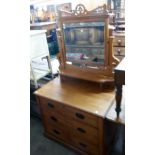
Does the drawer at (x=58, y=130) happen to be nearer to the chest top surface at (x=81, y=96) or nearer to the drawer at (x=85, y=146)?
the drawer at (x=85, y=146)

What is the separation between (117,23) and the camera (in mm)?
2035

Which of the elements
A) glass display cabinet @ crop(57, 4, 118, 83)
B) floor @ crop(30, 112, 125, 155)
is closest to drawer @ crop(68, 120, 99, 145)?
floor @ crop(30, 112, 125, 155)

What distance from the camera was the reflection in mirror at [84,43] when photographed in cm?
133

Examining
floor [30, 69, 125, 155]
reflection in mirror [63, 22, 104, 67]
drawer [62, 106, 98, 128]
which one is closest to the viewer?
drawer [62, 106, 98, 128]

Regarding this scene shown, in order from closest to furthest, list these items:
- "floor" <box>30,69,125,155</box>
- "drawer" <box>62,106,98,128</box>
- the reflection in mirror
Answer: "drawer" <box>62,106,98,128</box> → the reflection in mirror → "floor" <box>30,69,125,155</box>

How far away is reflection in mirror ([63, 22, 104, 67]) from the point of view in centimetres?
133

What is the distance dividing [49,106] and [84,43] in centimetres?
64

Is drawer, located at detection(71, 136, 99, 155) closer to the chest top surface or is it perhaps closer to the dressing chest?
the dressing chest

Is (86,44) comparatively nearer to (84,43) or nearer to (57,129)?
(84,43)

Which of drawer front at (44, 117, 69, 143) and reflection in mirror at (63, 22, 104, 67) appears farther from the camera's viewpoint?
drawer front at (44, 117, 69, 143)

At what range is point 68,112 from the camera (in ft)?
4.49
